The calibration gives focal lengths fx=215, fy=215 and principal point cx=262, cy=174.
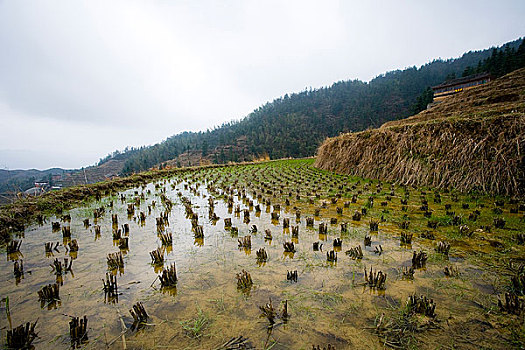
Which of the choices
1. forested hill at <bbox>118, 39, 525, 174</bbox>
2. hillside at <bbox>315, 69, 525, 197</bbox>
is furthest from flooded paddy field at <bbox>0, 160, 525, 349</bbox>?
forested hill at <bbox>118, 39, 525, 174</bbox>

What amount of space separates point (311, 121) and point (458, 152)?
90974 millimetres

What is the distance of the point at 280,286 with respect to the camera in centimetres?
309

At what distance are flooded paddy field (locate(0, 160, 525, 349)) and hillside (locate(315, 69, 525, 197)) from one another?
2.10 meters

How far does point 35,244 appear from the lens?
4.83 metres

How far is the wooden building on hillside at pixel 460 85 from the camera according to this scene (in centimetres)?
3731

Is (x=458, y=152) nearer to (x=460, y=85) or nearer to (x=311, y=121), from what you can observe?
(x=460, y=85)

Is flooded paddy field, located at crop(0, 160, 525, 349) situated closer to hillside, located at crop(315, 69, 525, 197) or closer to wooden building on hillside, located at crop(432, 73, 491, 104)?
hillside, located at crop(315, 69, 525, 197)

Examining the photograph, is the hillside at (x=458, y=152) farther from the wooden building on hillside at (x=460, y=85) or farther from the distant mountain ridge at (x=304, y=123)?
the distant mountain ridge at (x=304, y=123)

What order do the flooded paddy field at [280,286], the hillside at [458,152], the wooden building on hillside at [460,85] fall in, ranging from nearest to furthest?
the flooded paddy field at [280,286] < the hillside at [458,152] < the wooden building on hillside at [460,85]

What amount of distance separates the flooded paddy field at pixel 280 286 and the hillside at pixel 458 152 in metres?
2.10

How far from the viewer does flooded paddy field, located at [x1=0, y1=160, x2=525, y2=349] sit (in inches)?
87.7

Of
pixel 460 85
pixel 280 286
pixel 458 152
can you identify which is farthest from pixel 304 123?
pixel 280 286

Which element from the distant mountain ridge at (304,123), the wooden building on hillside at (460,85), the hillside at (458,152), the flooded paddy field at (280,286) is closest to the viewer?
the flooded paddy field at (280,286)

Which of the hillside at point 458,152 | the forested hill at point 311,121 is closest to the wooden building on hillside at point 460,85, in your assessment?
the forested hill at point 311,121
